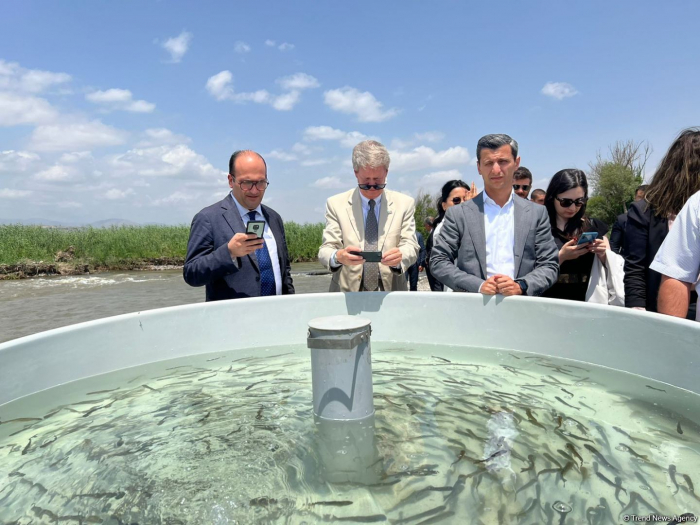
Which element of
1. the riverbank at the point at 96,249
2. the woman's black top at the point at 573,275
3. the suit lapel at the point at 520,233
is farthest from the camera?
the riverbank at the point at 96,249

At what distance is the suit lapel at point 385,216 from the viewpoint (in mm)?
3152

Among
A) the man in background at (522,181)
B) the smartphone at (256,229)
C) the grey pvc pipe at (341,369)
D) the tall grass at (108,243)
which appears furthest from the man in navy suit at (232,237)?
the tall grass at (108,243)

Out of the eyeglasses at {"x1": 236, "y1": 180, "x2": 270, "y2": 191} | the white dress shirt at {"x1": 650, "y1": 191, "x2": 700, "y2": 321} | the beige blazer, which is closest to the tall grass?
the eyeglasses at {"x1": 236, "y1": 180, "x2": 270, "y2": 191}

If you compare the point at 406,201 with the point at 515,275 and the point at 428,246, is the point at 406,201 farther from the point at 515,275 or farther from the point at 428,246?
the point at 428,246

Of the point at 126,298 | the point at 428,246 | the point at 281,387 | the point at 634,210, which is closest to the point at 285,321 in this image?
the point at 281,387

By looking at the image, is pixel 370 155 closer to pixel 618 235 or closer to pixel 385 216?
pixel 385 216

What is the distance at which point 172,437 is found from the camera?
183 centimetres

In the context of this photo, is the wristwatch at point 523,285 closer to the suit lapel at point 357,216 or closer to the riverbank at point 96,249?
the suit lapel at point 357,216

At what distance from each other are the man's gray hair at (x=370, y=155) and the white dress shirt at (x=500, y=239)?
26.3 inches

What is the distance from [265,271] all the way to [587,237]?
201 cm

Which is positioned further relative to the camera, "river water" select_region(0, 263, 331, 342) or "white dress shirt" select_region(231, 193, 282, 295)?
"river water" select_region(0, 263, 331, 342)

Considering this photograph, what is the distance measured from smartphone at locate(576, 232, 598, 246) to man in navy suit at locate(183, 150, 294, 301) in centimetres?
190

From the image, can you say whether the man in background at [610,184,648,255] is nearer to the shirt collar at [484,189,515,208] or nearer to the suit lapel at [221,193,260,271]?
the shirt collar at [484,189,515,208]

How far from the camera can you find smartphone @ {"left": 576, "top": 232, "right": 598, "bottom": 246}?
3.00 m
